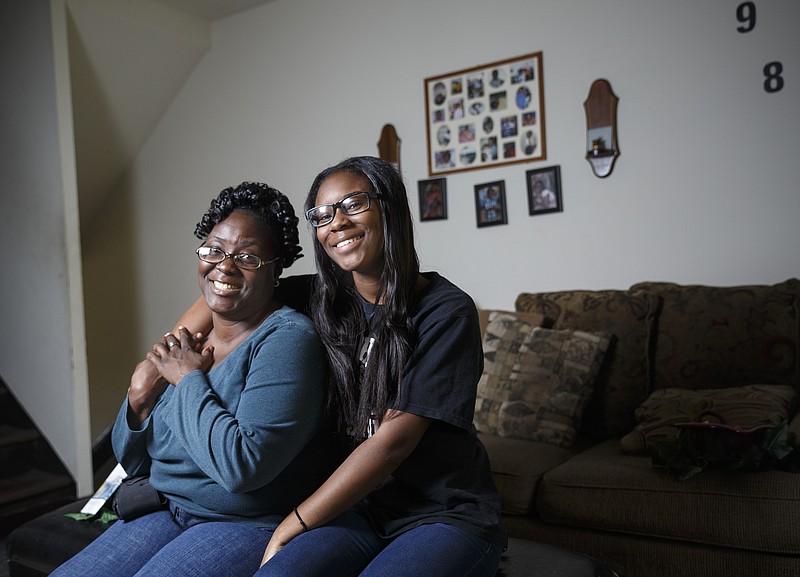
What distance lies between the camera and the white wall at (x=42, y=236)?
3512 mm

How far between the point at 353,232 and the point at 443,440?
44 centimetres

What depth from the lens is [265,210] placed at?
157cm

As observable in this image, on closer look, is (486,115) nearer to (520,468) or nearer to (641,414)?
(641,414)

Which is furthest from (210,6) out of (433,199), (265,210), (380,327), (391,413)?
(391,413)

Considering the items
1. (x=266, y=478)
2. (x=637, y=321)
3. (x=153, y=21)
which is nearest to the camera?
(x=266, y=478)

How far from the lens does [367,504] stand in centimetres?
147

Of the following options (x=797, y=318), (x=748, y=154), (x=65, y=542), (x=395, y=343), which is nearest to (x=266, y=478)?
(x=395, y=343)

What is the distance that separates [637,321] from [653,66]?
113cm

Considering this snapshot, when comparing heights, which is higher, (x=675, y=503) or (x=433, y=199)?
(x=433, y=199)

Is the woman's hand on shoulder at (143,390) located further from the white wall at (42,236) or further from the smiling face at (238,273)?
the white wall at (42,236)

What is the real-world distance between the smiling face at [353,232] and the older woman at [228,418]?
0.48 ft

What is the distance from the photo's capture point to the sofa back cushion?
2521 mm

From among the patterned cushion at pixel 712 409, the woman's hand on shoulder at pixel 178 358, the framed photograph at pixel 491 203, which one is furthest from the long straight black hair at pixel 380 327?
the framed photograph at pixel 491 203

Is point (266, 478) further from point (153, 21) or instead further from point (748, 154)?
point (153, 21)
